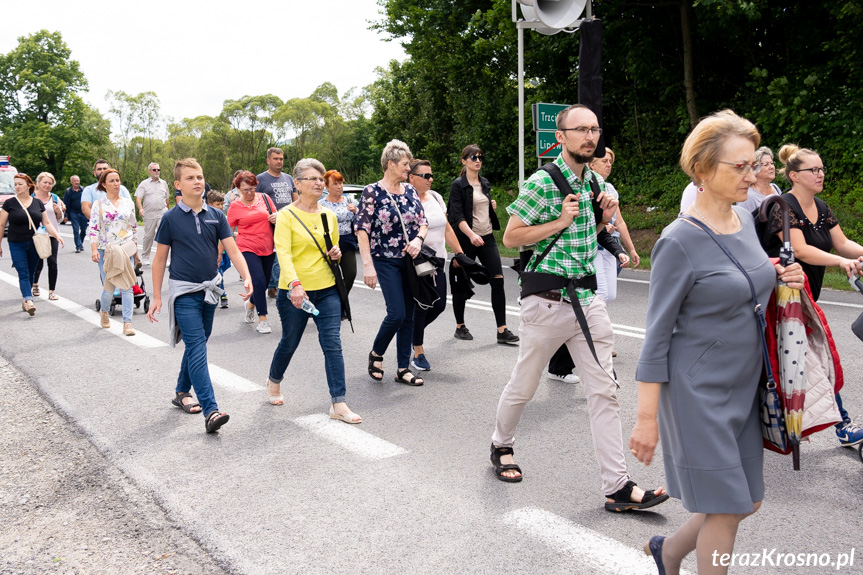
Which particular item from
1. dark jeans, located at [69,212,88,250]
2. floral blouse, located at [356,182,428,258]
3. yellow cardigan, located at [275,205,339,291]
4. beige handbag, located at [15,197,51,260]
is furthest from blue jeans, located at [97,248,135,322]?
dark jeans, located at [69,212,88,250]

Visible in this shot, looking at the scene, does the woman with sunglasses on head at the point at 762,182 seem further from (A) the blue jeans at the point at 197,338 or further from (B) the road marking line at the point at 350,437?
(A) the blue jeans at the point at 197,338

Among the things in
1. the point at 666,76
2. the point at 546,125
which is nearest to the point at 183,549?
the point at 546,125

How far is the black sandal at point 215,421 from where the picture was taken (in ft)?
16.8

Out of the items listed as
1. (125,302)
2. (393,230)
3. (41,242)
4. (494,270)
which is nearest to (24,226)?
(41,242)

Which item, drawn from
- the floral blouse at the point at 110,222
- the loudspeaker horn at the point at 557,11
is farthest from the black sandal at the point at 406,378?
the floral blouse at the point at 110,222

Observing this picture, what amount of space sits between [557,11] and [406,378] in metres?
4.49

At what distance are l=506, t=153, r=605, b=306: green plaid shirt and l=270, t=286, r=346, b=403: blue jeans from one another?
2022mm

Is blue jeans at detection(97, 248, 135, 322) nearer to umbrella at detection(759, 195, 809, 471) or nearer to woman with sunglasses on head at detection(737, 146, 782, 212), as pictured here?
woman with sunglasses on head at detection(737, 146, 782, 212)

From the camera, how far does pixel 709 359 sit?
8.06 feet

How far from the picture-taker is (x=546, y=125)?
397 inches

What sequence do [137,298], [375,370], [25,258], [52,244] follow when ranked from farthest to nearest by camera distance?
[52,244] < [25,258] < [137,298] < [375,370]

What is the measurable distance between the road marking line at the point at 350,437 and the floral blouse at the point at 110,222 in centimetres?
498

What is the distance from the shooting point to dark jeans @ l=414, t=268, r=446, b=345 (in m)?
6.84
